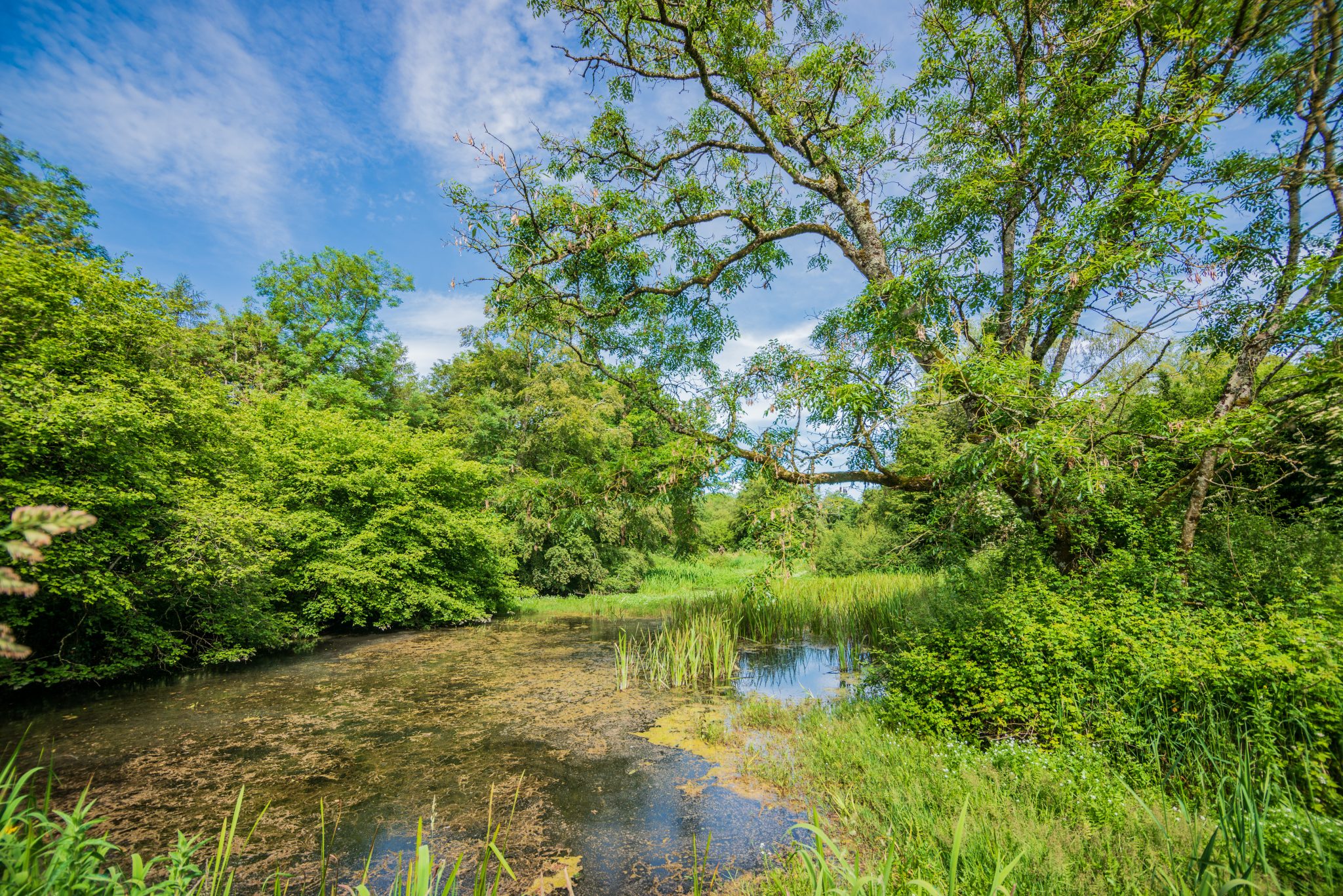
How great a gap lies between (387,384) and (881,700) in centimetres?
2352

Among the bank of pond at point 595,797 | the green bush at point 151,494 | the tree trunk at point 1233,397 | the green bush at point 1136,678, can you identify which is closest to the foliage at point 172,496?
the green bush at point 151,494

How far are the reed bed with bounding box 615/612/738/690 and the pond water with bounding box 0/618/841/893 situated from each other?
11.8 inches

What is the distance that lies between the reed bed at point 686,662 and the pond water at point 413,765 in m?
0.30

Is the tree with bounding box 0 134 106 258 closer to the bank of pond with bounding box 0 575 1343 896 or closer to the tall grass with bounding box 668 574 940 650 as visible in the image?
the bank of pond with bounding box 0 575 1343 896

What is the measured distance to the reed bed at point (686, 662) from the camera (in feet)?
25.2

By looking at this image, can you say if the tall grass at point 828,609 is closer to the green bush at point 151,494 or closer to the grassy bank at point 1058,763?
the grassy bank at point 1058,763

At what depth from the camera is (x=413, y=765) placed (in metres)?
5.10

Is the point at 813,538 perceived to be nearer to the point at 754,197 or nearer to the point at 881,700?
the point at 881,700

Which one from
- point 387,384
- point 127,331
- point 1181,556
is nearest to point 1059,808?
point 1181,556

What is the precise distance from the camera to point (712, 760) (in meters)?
5.20

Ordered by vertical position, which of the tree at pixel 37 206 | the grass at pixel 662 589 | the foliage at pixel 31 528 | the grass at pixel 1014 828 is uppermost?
the tree at pixel 37 206

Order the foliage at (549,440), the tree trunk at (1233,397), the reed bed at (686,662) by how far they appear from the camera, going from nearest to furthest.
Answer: the tree trunk at (1233,397)
the reed bed at (686,662)
the foliage at (549,440)

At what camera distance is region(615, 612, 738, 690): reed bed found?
7688 mm

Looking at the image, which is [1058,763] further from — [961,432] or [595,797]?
[961,432]
